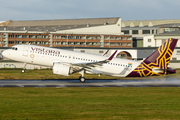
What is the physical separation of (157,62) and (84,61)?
A: 38.8 feet

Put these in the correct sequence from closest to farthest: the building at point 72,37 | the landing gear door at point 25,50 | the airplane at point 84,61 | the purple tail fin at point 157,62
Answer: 1. the airplane at point 84,61
2. the landing gear door at point 25,50
3. the purple tail fin at point 157,62
4. the building at point 72,37

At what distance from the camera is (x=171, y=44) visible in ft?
151

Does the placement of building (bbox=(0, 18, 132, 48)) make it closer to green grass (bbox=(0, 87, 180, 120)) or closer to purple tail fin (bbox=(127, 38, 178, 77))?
purple tail fin (bbox=(127, 38, 178, 77))

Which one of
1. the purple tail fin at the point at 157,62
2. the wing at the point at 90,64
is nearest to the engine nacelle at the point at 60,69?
the wing at the point at 90,64

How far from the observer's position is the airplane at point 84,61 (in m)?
44.2

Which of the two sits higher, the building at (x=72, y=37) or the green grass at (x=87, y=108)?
the building at (x=72, y=37)

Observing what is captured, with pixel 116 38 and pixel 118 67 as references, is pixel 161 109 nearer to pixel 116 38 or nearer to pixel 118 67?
pixel 118 67

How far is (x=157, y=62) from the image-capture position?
4709 cm

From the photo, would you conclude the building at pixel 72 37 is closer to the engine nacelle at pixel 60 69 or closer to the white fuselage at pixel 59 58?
the white fuselage at pixel 59 58

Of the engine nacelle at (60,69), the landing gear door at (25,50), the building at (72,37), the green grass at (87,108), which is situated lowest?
the green grass at (87,108)

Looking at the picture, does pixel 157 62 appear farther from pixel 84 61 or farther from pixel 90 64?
pixel 84 61

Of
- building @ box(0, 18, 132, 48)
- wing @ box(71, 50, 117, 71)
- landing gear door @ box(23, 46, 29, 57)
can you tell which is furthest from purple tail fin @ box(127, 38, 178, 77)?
building @ box(0, 18, 132, 48)

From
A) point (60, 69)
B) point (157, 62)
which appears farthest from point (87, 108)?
point (157, 62)

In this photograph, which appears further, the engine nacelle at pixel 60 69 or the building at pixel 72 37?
the building at pixel 72 37
